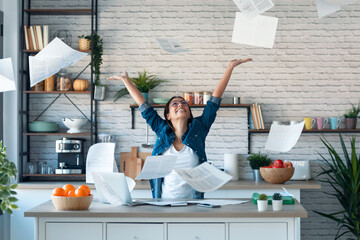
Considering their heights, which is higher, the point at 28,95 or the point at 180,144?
the point at 28,95

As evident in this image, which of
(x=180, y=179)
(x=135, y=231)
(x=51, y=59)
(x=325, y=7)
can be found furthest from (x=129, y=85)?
(x=325, y=7)

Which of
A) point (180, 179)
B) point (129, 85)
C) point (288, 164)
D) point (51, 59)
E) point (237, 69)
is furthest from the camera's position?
point (237, 69)

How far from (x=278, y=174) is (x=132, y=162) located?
1629mm

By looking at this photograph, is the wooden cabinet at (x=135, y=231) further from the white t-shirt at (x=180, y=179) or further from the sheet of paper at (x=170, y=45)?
the sheet of paper at (x=170, y=45)

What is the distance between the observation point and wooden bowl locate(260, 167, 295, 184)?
5507 millimetres

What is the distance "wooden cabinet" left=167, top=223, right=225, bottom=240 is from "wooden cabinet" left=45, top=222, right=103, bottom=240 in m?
0.44

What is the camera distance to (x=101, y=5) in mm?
6305

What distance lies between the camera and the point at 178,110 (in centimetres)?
402

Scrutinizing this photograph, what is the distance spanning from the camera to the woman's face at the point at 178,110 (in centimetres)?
400

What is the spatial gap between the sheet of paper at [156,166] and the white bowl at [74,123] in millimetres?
2678

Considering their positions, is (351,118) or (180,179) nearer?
(180,179)

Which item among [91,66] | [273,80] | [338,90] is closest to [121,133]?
[91,66]

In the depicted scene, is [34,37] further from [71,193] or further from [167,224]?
[167,224]

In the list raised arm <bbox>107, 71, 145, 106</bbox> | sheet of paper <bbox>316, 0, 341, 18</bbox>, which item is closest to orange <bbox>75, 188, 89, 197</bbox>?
raised arm <bbox>107, 71, 145, 106</bbox>
